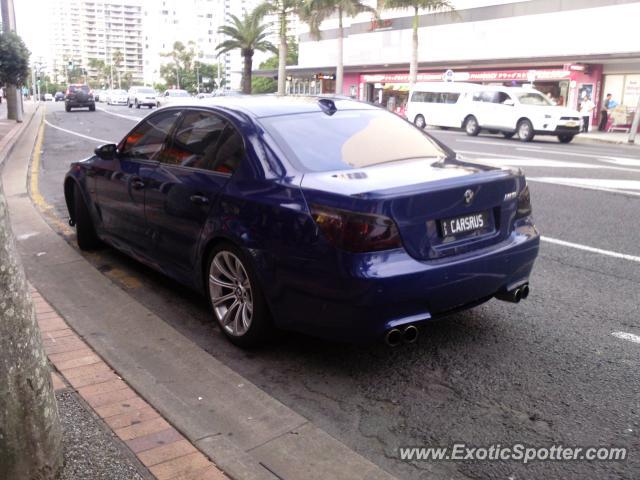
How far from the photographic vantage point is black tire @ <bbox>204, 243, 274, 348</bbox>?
3877mm

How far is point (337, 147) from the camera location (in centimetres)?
421

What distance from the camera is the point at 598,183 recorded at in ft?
35.1

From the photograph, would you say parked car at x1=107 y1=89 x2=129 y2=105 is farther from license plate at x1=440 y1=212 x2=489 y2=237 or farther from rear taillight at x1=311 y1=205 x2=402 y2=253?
rear taillight at x1=311 y1=205 x2=402 y2=253

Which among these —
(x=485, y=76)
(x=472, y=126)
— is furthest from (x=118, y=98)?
(x=472, y=126)

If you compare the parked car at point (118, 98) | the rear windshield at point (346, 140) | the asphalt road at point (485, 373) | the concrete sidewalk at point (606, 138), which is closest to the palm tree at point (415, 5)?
the concrete sidewalk at point (606, 138)

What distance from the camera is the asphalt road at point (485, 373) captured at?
10.2 ft

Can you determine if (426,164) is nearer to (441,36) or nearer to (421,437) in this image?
(421,437)

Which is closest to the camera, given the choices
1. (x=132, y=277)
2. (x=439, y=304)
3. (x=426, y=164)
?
(x=439, y=304)

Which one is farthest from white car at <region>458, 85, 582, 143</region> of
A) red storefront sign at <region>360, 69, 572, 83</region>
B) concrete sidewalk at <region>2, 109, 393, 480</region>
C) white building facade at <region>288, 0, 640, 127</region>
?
concrete sidewalk at <region>2, 109, 393, 480</region>

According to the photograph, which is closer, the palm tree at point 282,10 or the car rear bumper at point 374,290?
the car rear bumper at point 374,290

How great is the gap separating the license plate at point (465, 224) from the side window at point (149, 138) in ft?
8.00

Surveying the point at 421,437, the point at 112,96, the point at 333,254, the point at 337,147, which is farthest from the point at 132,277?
the point at 112,96

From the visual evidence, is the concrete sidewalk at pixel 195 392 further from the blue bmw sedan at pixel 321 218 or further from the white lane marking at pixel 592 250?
the white lane marking at pixel 592 250

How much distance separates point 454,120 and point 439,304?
82.0 feet
